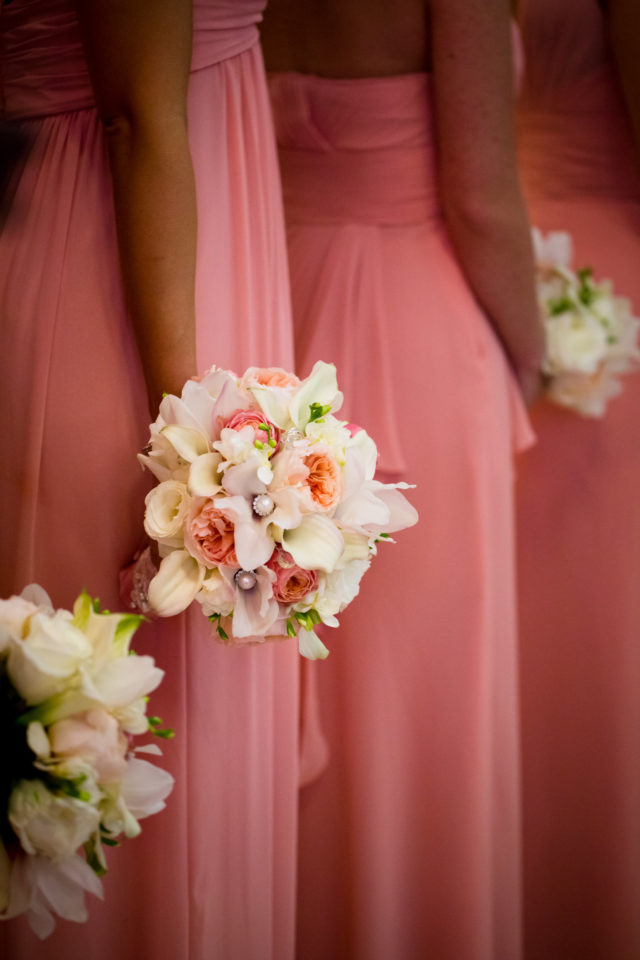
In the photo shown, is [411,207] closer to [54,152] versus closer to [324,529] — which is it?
[54,152]

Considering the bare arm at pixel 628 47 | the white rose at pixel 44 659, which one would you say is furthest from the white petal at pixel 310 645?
the bare arm at pixel 628 47

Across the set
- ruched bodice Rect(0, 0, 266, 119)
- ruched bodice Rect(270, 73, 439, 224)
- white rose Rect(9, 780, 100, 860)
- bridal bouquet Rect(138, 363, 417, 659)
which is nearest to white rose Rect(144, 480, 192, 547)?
bridal bouquet Rect(138, 363, 417, 659)

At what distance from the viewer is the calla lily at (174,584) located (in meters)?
0.71

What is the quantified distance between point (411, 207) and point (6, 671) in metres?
0.80

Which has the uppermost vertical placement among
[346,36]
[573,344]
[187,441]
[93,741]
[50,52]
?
[346,36]

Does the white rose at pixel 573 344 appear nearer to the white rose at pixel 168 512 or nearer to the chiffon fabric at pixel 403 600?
the chiffon fabric at pixel 403 600

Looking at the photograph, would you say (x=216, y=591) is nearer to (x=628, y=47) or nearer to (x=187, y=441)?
(x=187, y=441)

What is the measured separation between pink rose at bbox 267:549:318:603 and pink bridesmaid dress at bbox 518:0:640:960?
82 cm

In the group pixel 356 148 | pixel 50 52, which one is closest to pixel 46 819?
pixel 50 52

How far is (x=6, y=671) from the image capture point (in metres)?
0.59

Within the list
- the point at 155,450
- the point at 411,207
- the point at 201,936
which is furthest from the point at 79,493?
the point at 411,207

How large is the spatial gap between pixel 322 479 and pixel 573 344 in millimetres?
716

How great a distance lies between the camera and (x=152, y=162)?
2.63ft

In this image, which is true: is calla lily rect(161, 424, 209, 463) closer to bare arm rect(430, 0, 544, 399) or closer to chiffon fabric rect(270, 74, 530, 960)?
chiffon fabric rect(270, 74, 530, 960)
